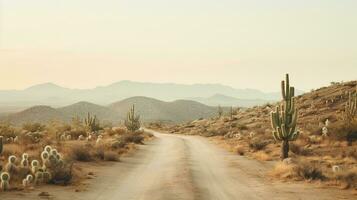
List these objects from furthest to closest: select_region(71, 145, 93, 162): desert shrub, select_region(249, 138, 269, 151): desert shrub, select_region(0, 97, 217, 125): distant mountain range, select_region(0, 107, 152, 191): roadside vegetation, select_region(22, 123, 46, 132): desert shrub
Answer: select_region(0, 97, 217, 125): distant mountain range → select_region(22, 123, 46, 132): desert shrub → select_region(249, 138, 269, 151): desert shrub → select_region(71, 145, 93, 162): desert shrub → select_region(0, 107, 152, 191): roadside vegetation

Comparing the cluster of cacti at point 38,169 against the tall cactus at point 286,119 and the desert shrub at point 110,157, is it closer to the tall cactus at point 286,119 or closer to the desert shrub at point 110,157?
the desert shrub at point 110,157

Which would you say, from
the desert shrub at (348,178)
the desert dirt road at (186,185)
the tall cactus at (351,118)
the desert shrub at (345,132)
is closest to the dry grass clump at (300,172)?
the desert shrub at (348,178)

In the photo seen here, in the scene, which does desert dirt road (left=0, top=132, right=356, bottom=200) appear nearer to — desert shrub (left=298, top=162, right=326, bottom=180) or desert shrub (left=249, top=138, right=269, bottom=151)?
desert shrub (left=298, top=162, right=326, bottom=180)

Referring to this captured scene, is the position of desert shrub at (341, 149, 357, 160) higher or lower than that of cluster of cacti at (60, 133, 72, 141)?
lower

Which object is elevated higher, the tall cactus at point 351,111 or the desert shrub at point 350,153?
the tall cactus at point 351,111

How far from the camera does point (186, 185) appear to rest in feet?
57.1

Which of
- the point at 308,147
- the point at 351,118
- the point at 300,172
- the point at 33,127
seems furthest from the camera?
the point at 33,127

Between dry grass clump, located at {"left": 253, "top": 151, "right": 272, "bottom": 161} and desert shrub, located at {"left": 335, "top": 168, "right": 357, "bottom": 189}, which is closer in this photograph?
desert shrub, located at {"left": 335, "top": 168, "right": 357, "bottom": 189}

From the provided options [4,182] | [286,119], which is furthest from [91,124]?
[4,182]

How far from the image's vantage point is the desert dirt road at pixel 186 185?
15656 mm

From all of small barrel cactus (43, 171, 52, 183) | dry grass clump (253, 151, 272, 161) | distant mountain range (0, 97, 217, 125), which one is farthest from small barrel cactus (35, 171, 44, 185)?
distant mountain range (0, 97, 217, 125)

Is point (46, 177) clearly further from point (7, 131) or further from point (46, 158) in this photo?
point (7, 131)

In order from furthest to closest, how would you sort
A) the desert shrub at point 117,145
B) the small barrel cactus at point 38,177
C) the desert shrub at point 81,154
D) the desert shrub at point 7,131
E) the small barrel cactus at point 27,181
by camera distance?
the desert shrub at point 7,131, the desert shrub at point 117,145, the desert shrub at point 81,154, the small barrel cactus at point 38,177, the small barrel cactus at point 27,181

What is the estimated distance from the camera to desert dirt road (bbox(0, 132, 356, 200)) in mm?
15656
